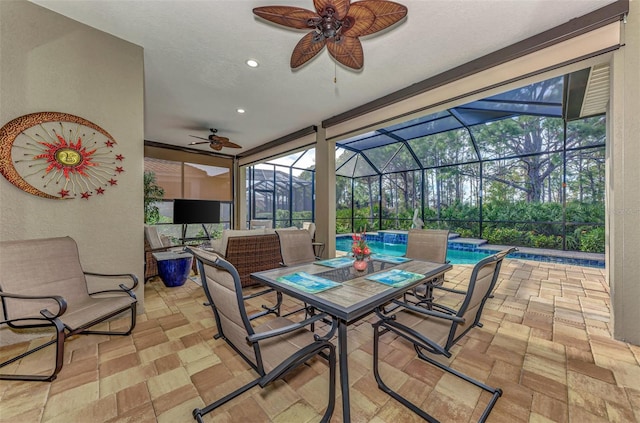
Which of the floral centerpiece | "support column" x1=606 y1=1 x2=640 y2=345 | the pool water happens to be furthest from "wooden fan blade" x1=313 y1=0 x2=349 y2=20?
the pool water

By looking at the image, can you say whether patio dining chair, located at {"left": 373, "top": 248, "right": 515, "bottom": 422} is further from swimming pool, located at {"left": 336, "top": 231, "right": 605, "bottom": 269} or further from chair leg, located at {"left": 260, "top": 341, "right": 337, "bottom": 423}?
swimming pool, located at {"left": 336, "top": 231, "right": 605, "bottom": 269}

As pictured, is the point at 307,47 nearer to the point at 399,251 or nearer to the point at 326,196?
the point at 326,196

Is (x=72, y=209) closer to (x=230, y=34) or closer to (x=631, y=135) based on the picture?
(x=230, y=34)

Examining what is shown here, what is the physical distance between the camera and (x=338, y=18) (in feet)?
5.58

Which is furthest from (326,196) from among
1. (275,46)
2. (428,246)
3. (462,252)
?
(462,252)

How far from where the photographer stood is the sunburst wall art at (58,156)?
2035mm

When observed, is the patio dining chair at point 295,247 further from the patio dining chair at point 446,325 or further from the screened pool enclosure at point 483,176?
the screened pool enclosure at point 483,176

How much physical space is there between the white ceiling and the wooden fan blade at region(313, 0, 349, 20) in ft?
1.95

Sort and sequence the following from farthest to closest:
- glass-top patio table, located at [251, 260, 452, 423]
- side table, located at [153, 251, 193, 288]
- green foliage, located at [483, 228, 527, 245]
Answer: green foliage, located at [483, 228, 527, 245], side table, located at [153, 251, 193, 288], glass-top patio table, located at [251, 260, 452, 423]

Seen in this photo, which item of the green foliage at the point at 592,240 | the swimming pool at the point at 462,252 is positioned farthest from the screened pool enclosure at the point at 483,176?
the swimming pool at the point at 462,252

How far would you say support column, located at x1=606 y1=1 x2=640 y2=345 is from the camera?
6.64 ft

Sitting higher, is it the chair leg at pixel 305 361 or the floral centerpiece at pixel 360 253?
the floral centerpiece at pixel 360 253

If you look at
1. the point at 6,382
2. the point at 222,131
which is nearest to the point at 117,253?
the point at 6,382

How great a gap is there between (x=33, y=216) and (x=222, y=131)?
3.90 m
